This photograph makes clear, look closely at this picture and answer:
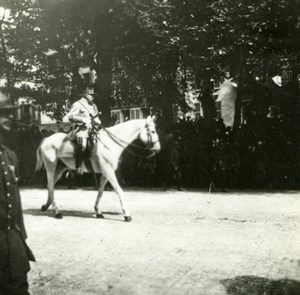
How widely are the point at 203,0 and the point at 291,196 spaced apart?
692cm

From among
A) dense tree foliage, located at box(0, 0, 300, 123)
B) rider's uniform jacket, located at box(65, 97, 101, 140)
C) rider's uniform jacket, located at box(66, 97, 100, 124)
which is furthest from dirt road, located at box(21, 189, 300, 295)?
dense tree foliage, located at box(0, 0, 300, 123)

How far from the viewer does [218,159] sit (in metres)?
17.7

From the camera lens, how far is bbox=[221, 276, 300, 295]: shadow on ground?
5.89 m

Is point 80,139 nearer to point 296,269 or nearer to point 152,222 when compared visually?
point 152,222

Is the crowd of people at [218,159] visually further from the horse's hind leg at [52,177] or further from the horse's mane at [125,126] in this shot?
the horse's mane at [125,126]

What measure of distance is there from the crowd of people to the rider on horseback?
219 inches

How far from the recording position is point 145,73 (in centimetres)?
1820

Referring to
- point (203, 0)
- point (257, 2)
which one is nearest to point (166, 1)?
point (203, 0)

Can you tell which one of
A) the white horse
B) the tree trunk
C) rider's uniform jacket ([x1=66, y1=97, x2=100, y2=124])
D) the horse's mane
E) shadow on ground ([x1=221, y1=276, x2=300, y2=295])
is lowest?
shadow on ground ([x1=221, y1=276, x2=300, y2=295])

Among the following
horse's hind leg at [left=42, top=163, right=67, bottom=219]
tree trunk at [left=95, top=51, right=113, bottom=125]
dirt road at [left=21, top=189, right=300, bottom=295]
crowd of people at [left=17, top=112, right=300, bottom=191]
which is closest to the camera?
dirt road at [left=21, top=189, right=300, bottom=295]

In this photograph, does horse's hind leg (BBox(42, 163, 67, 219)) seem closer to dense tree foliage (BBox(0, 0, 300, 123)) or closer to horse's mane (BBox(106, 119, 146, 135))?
horse's mane (BBox(106, 119, 146, 135))

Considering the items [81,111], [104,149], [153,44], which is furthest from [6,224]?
[153,44]

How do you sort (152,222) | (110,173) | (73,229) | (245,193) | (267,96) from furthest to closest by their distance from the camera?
(267,96)
(245,193)
(110,173)
(152,222)
(73,229)

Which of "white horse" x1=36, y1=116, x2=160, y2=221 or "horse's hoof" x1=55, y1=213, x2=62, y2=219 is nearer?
"horse's hoof" x1=55, y1=213, x2=62, y2=219
